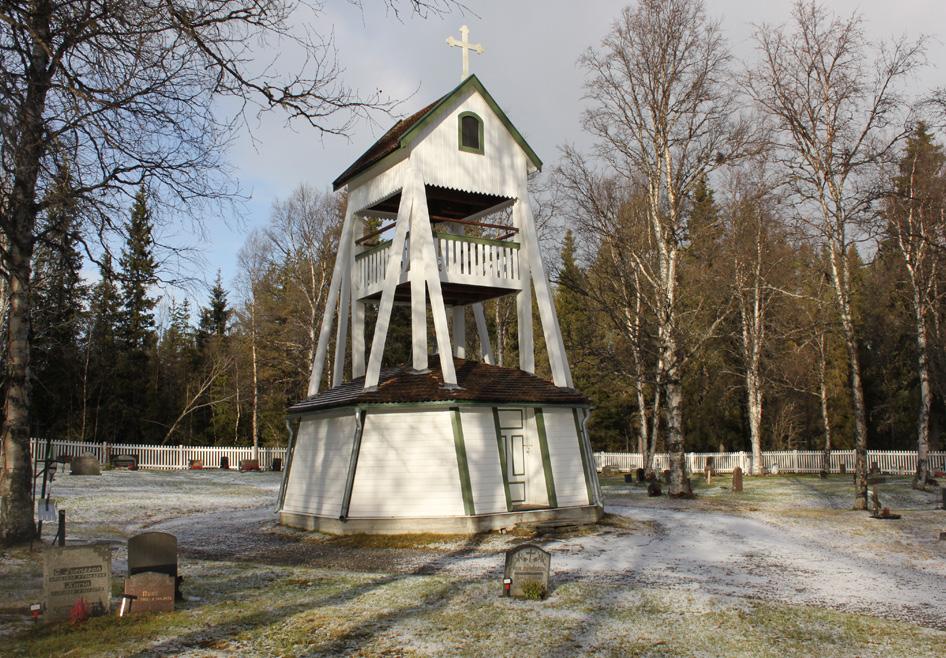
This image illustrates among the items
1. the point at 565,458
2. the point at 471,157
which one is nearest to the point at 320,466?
the point at 565,458

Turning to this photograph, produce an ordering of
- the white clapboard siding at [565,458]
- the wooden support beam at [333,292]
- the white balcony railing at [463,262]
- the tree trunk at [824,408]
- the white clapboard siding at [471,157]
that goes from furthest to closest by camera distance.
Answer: the tree trunk at [824,408] → the wooden support beam at [333,292] → the white clapboard siding at [471,157] → the white balcony railing at [463,262] → the white clapboard siding at [565,458]

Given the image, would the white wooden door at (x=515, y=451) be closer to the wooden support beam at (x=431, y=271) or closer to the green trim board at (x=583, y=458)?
the green trim board at (x=583, y=458)

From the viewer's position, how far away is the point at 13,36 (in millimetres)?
8062

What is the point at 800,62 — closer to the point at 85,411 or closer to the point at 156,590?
the point at 156,590

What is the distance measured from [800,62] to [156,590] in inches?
916

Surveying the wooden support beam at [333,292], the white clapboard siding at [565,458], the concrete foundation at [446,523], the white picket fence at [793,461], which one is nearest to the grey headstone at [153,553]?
the concrete foundation at [446,523]

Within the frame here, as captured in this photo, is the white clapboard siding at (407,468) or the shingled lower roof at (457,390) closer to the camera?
the white clapboard siding at (407,468)

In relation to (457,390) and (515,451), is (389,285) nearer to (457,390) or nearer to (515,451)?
(457,390)

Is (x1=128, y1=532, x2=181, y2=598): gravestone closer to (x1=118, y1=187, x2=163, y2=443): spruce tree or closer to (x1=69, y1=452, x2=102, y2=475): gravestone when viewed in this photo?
(x1=69, y1=452, x2=102, y2=475): gravestone

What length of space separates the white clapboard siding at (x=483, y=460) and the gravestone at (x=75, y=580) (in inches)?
337

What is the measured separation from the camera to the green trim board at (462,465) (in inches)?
659

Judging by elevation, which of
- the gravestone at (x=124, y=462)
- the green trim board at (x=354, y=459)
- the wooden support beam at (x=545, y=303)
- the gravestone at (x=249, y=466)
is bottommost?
the gravestone at (x=249, y=466)

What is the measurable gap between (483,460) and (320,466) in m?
4.23

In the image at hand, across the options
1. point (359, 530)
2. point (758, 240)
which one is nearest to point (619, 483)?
point (758, 240)
